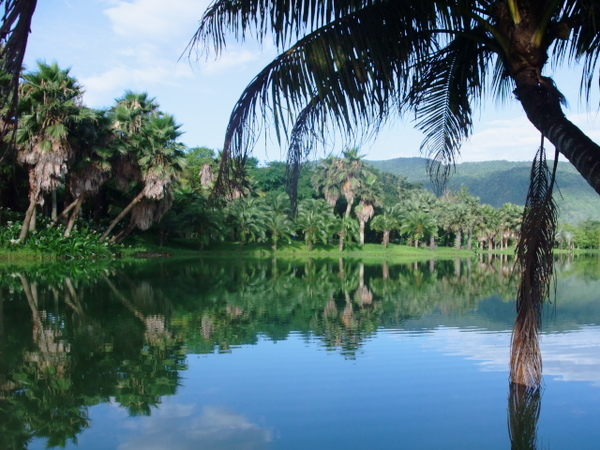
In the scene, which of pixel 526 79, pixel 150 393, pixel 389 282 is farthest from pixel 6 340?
pixel 389 282

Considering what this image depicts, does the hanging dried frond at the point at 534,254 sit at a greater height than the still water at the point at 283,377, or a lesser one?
greater

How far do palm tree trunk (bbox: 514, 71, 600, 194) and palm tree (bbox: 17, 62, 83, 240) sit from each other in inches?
1020

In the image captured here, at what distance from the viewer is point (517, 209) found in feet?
251

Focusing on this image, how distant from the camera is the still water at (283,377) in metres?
5.02

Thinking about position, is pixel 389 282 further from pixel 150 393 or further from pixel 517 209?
pixel 517 209

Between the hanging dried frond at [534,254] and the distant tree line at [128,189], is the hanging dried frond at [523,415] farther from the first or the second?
the distant tree line at [128,189]

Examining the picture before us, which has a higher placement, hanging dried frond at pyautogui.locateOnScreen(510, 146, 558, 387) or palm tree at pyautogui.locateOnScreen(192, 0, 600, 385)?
palm tree at pyautogui.locateOnScreen(192, 0, 600, 385)

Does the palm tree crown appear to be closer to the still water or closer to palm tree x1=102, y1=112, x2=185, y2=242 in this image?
the still water

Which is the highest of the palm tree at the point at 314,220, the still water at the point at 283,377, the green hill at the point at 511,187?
the green hill at the point at 511,187

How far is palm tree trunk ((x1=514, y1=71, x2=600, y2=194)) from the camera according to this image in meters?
3.03

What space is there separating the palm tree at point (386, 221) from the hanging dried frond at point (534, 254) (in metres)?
53.2

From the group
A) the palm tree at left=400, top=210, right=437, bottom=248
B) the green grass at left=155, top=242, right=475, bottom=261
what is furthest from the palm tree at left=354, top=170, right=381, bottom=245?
the palm tree at left=400, top=210, right=437, bottom=248

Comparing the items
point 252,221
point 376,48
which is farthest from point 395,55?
point 252,221

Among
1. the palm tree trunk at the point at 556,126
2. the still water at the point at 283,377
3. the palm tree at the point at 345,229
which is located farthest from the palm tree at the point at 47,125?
the palm tree at the point at 345,229
